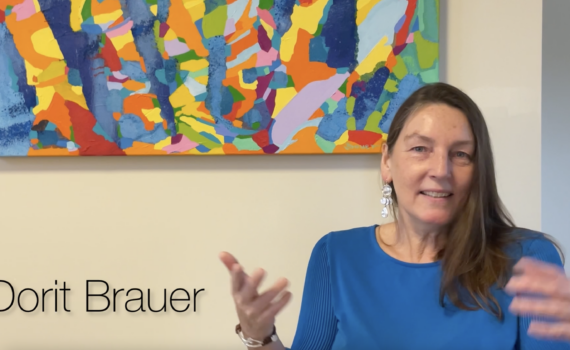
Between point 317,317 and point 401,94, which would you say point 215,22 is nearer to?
point 401,94

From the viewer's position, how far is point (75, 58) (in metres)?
1.61

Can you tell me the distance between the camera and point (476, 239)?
1.18 meters

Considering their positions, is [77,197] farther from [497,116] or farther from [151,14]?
[497,116]

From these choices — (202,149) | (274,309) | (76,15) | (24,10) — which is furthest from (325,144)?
(24,10)

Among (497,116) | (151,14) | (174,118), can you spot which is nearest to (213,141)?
(174,118)

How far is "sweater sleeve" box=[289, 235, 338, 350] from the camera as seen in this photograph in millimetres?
1255

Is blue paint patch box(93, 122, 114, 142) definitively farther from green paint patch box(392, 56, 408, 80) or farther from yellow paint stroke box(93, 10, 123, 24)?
green paint patch box(392, 56, 408, 80)

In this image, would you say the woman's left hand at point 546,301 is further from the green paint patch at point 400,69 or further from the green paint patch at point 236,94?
the green paint patch at point 236,94

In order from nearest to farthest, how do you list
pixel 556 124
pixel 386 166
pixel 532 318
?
pixel 532 318, pixel 386 166, pixel 556 124

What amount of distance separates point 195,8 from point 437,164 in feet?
3.13

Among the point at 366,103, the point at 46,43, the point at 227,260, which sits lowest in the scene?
the point at 227,260

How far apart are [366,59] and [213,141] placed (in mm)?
574

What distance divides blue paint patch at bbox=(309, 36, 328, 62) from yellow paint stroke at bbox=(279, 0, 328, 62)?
0.04 metres

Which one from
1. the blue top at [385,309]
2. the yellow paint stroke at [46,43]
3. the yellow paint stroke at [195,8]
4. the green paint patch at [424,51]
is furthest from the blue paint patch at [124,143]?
the green paint patch at [424,51]
